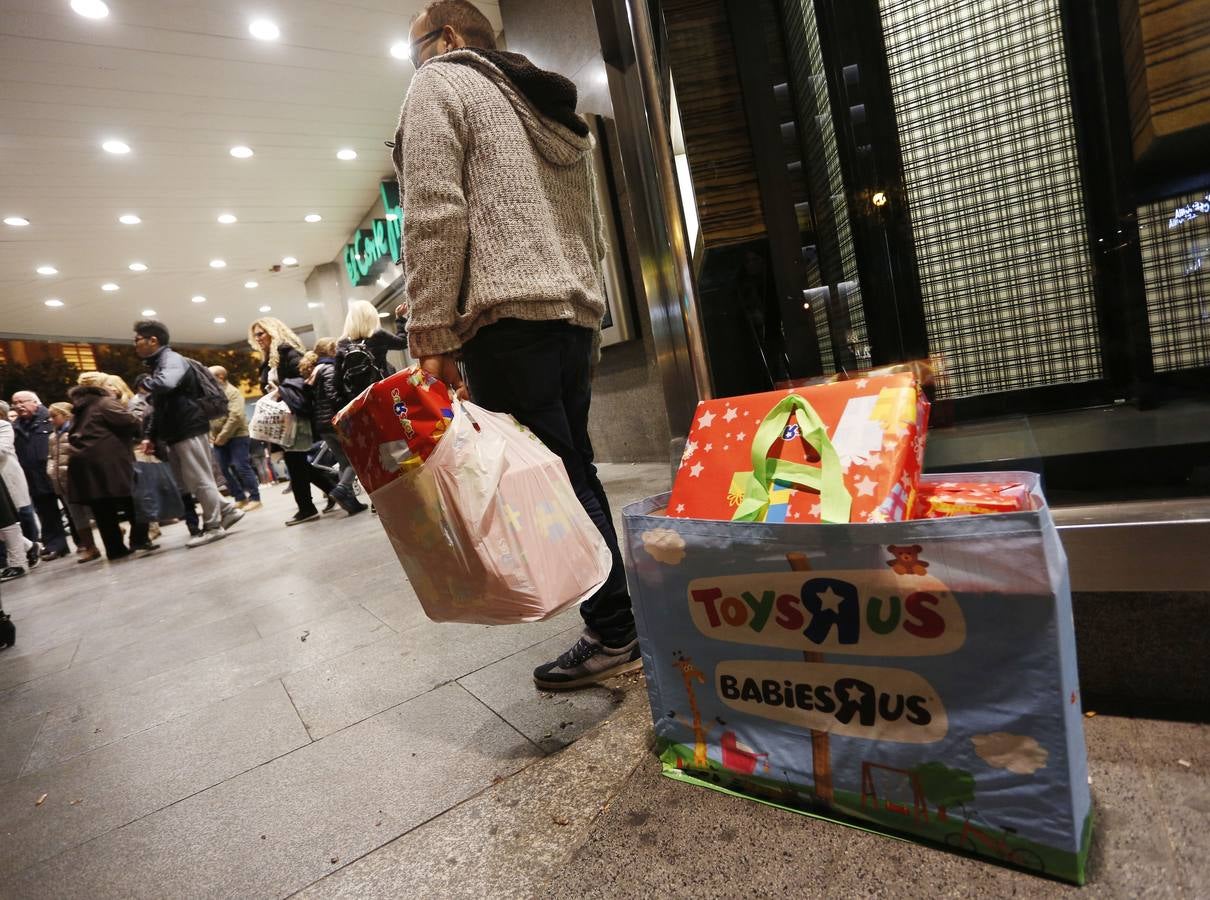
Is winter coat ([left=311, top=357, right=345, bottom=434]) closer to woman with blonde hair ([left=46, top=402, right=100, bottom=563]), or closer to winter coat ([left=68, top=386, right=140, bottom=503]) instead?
winter coat ([left=68, top=386, right=140, bottom=503])

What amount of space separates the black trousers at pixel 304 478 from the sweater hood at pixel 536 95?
4.95 m

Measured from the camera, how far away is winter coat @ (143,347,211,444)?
193 inches

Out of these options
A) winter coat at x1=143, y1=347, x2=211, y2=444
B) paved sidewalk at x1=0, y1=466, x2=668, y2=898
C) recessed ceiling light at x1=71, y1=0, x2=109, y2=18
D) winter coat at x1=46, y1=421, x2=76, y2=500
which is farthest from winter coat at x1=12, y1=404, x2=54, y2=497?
paved sidewalk at x1=0, y1=466, x2=668, y2=898

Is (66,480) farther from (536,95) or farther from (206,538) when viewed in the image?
(536,95)

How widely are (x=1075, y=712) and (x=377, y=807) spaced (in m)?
1.20

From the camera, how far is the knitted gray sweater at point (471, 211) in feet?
4.40

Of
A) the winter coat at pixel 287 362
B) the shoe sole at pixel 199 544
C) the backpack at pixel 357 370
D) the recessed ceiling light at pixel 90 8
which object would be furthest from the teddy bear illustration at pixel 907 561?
the recessed ceiling light at pixel 90 8

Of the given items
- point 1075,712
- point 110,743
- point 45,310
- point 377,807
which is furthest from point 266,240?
point 1075,712

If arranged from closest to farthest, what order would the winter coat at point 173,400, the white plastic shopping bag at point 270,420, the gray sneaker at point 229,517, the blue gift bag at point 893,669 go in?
1. the blue gift bag at point 893,669
2. the winter coat at point 173,400
3. the white plastic shopping bag at point 270,420
4. the gray sneaker at point 229,517

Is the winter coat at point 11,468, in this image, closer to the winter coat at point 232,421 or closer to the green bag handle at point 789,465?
the winter coat at point 232,421

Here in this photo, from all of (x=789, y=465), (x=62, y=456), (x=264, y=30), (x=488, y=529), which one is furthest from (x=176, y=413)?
(x=789, y=465)

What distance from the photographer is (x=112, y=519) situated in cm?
571

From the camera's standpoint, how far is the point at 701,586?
1.00m

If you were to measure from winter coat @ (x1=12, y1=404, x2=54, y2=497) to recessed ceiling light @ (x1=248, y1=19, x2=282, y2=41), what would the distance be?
483 cm
